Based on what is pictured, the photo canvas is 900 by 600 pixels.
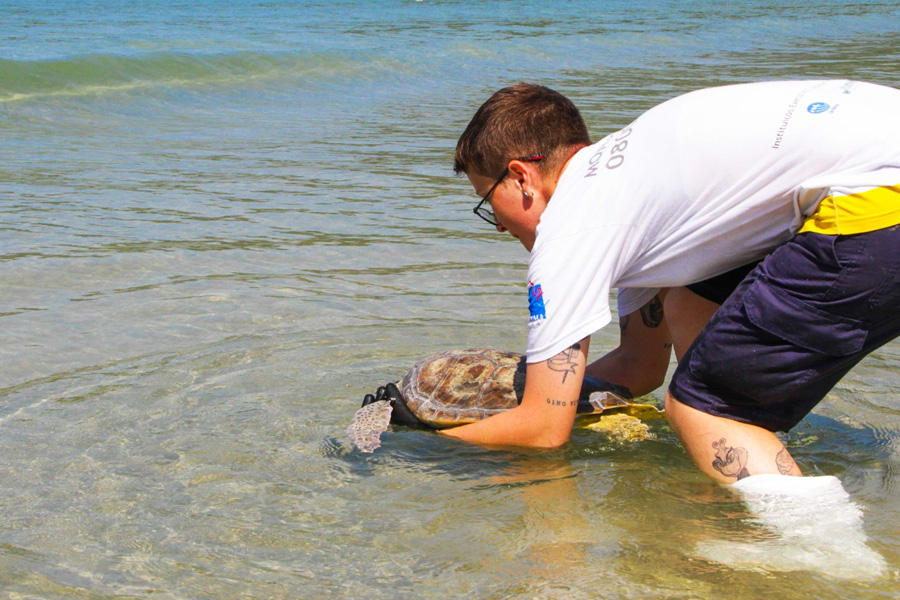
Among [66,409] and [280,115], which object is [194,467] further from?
[280,115]

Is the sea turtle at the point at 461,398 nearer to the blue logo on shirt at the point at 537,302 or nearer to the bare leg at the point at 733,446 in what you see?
the bare leg at the point at 733,446

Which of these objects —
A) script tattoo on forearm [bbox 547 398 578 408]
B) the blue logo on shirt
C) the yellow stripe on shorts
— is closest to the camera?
the yellow stripe on shorts

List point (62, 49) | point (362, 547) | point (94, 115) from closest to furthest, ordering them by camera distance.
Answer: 1. point (362, 547)
2. point (94, 115)
3. point (62, 49)

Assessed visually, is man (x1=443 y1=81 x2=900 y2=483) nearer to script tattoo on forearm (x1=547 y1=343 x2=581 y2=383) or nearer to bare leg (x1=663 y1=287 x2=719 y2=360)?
script tattoo on forearm (x1=547 y1=343 x2=581 y2=383)

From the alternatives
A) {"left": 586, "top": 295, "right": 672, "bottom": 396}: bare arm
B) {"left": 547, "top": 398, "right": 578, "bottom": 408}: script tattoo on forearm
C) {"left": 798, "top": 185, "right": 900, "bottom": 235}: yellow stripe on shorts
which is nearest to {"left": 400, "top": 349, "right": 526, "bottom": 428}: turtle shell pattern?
{"left": 586, "top": 295, "right": 672, "bottom": 396}: bare arm

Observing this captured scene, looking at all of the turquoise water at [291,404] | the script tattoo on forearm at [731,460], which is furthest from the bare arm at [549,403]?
the script tattoo on forearm at [731,460]

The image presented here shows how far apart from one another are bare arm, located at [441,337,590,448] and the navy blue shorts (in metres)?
0.33

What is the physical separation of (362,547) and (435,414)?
85 cm

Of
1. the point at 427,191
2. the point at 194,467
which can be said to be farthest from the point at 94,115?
the point at 194,467

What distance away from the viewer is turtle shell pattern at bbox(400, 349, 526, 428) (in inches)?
144

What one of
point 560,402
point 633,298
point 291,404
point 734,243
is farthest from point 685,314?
point 291,404

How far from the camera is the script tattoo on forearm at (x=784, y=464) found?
2.86m

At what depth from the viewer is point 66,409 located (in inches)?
153

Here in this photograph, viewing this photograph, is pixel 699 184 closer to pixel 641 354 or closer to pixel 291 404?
pixel 641 354
